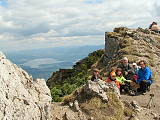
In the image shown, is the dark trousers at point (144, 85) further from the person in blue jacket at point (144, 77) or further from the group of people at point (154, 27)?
the group of people at point (154, 27)

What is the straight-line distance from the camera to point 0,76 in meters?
10.5

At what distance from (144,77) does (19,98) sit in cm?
1095

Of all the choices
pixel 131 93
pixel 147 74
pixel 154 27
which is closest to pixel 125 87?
pixel 131 93

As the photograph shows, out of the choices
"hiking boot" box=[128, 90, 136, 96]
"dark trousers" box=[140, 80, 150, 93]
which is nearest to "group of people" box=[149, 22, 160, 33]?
"dark trousers" box=[140, 80, 150, 93]

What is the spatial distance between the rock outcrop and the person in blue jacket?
28.4ft

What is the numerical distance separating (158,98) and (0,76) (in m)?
12.1

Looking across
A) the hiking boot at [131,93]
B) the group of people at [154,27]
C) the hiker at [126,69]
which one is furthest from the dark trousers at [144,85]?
the group of people at [154,27]

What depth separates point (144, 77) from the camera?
19.2m

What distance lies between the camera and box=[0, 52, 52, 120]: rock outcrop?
1016cm

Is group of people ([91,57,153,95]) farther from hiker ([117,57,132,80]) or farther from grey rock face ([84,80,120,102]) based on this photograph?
grey rock face ([84,80,120,102])

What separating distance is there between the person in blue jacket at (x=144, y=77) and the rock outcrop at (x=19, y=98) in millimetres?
8667

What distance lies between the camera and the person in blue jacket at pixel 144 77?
749 inches

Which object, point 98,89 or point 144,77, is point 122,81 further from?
point 98,89

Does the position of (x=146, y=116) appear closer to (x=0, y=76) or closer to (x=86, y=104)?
(x=86, y=104)
